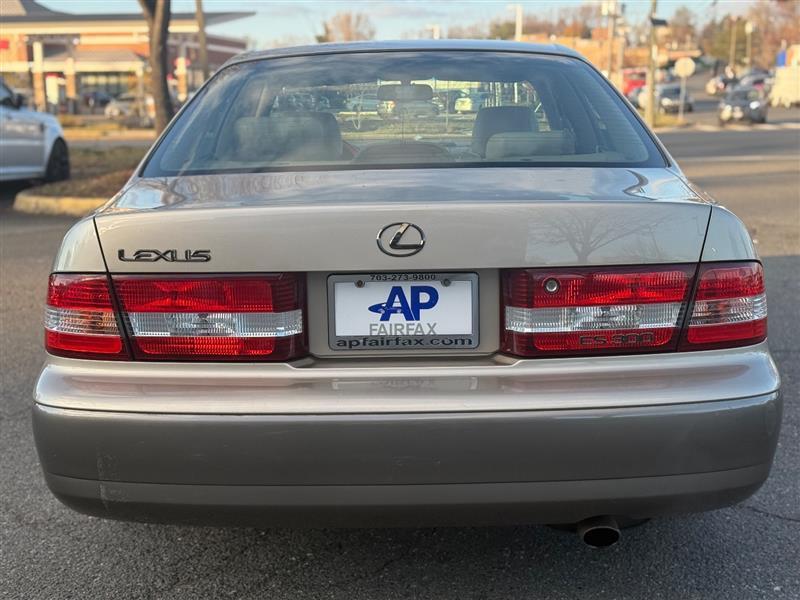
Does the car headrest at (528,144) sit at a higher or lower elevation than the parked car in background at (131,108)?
higher

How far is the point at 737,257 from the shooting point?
226 centimetres

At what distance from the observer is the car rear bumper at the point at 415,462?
212 centimetres

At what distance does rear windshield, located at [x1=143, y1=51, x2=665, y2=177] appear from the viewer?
2.85 metres

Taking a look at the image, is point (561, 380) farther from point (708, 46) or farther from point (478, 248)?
point (708, 46)

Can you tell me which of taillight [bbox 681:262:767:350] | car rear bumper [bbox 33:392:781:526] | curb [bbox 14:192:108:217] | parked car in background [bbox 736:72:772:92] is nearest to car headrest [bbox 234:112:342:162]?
car rear bumper [bbox 33:392:781:526]

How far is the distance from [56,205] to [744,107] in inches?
1168

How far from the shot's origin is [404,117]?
324 centimetres

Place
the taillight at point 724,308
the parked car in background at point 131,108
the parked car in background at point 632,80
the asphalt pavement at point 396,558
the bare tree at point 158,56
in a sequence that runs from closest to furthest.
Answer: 1. the taillight at point 724,308
2. the asphalt pavement at point 396,558
3. the bare tree at point 158,56
4. the parked car in background at point 131,108
5. the parked car in background at point 632,80

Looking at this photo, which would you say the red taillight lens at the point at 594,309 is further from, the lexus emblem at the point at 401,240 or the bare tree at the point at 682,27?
the bare tree at the point at 682,27

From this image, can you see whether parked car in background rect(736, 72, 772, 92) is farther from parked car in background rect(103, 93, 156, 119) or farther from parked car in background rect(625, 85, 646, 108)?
parked car in background rect(103, 93, 156, 119)

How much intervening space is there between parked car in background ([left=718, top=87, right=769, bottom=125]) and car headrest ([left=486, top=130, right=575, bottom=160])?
33.8 metres

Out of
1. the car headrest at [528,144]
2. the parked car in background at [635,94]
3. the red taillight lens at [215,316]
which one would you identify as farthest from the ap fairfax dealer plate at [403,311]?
the parked car in background at [635,94]

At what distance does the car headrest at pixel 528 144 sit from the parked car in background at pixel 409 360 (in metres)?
0.55

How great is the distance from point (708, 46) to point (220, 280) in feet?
412
